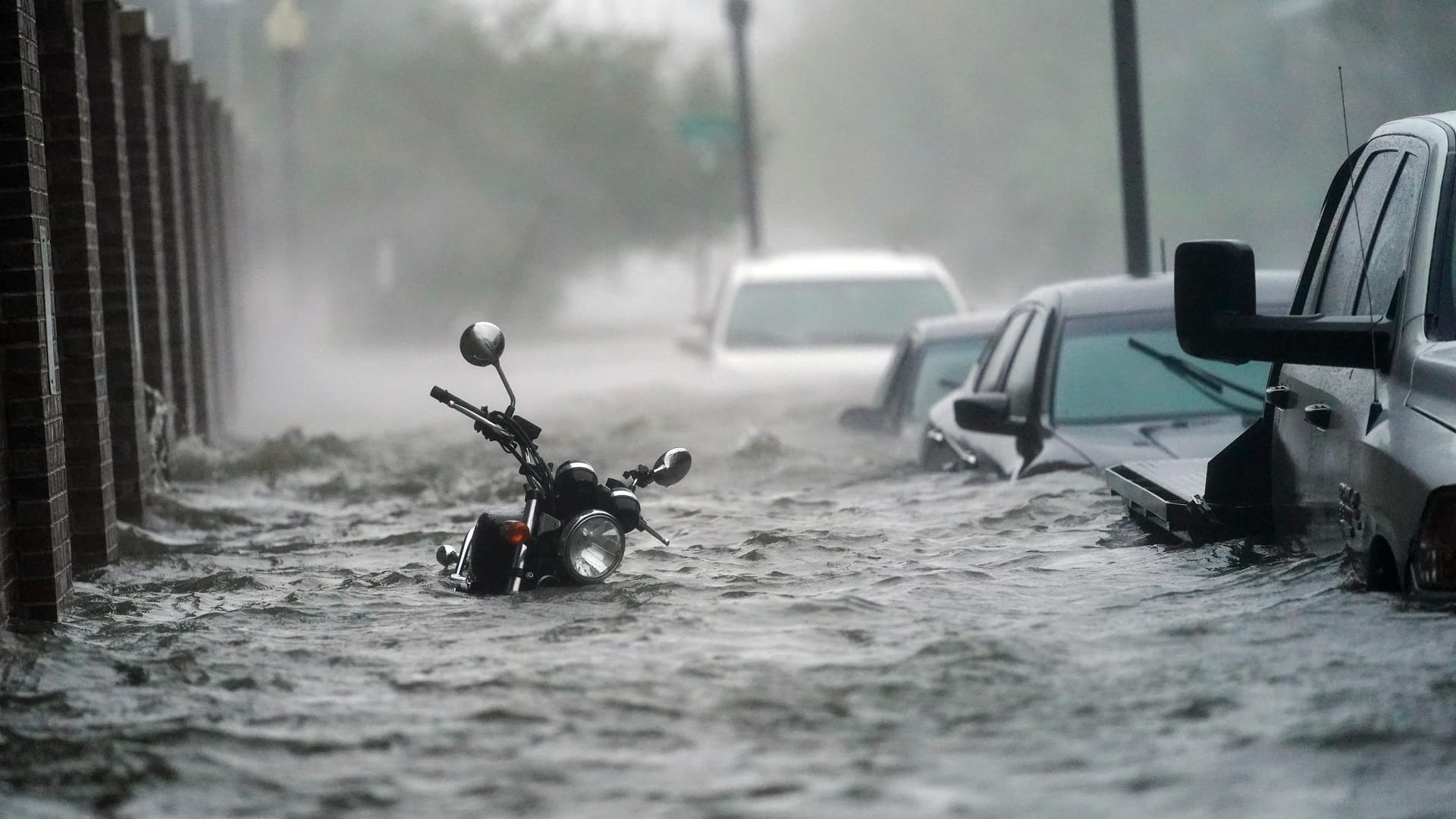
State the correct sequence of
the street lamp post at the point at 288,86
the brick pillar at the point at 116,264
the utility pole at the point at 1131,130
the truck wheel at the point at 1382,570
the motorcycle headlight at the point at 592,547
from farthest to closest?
1. the street lamp post at the point at 288,86
2. the utility pole at the point at 1131,130
3. the brick pillar at the point at 116,264
4. the motorcycle headlight at the point at 592,547
5. the truck wheel at the point at 1382,570

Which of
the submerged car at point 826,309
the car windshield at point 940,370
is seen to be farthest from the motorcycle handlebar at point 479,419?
the submerged car at point 826,309

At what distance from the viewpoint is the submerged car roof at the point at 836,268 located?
15883 mm

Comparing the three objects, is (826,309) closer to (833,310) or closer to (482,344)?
(833,310)

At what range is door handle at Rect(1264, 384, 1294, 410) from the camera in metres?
6.14

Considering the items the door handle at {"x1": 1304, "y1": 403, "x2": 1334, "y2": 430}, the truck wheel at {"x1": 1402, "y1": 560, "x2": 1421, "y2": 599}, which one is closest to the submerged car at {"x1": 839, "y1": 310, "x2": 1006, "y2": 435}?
the door handle at {"x1": 1304, "y1": 403, "x2": 1334, "y2": 430}

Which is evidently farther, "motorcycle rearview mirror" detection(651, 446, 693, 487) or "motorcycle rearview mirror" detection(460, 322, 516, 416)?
"motorcycle rearview mirror" detection(651, 446, 693, 487)

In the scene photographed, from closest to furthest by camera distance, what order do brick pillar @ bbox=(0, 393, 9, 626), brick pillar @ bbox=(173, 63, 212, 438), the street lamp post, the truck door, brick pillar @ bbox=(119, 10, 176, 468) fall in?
1. the truck door
2. brick pillar @ bbox=(0, 393, 9, 626)
3. brick pillar @ bbox=(119, 10, 176, 468)
4. brick pillar @ bbox=(173, 63, 212, 438)
5. the street lamp post

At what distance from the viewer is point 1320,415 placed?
222 inches

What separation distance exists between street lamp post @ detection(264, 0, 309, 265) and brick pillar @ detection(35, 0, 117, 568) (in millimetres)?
24530

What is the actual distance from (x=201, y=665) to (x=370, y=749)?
1356 millimetres

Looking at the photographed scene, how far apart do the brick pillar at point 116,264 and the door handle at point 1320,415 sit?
6301mm

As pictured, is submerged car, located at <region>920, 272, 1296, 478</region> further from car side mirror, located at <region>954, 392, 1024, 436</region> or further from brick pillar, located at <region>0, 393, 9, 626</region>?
brick pillar, located at <region>0, 393, 9, 626</region>

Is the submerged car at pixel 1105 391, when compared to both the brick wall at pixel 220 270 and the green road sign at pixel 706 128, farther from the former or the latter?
the green road sign at pixel 706 128

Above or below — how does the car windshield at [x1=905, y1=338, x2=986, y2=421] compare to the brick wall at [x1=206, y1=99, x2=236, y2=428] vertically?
below
